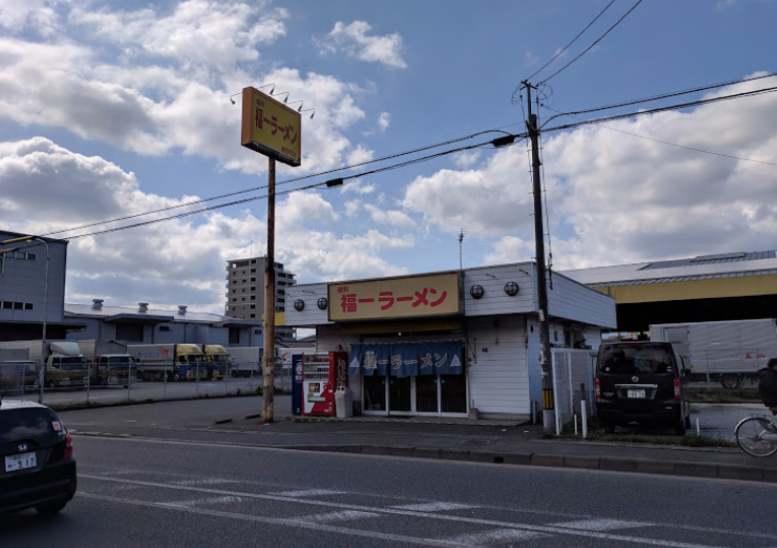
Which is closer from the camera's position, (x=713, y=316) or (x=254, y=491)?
(x=254, y=491)

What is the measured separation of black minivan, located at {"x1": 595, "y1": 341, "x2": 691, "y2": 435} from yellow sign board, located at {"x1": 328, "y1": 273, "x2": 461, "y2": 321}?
15.2ft

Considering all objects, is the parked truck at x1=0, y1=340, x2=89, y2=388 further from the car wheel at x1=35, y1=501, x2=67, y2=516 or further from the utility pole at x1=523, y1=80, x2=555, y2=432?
the car wheel at x1=35, y1=501, x2=67, y2=516

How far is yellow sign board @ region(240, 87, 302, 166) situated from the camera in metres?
17.7

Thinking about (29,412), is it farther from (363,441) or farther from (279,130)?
(279,130)

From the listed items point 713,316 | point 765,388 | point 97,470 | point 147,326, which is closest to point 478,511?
point 765,388

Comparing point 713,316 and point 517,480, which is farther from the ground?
point 713,316

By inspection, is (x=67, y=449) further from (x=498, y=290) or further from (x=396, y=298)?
(x=498, y=290)

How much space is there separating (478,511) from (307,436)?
8.24 meters

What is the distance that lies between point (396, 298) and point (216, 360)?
123 ft

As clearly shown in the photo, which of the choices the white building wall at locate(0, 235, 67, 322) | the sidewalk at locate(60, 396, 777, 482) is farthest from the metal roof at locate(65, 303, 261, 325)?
the sidewalk at locate(60, 396, 777, 482)

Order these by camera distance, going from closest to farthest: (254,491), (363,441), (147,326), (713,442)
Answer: (254,491), (713,442), (363,441), (147,326)

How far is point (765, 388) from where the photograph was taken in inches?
385

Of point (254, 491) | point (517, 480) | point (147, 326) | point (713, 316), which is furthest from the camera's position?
point (147, 326)

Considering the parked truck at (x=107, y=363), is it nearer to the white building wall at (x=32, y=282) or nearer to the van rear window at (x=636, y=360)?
the white building wall at (x=32, y=282)
